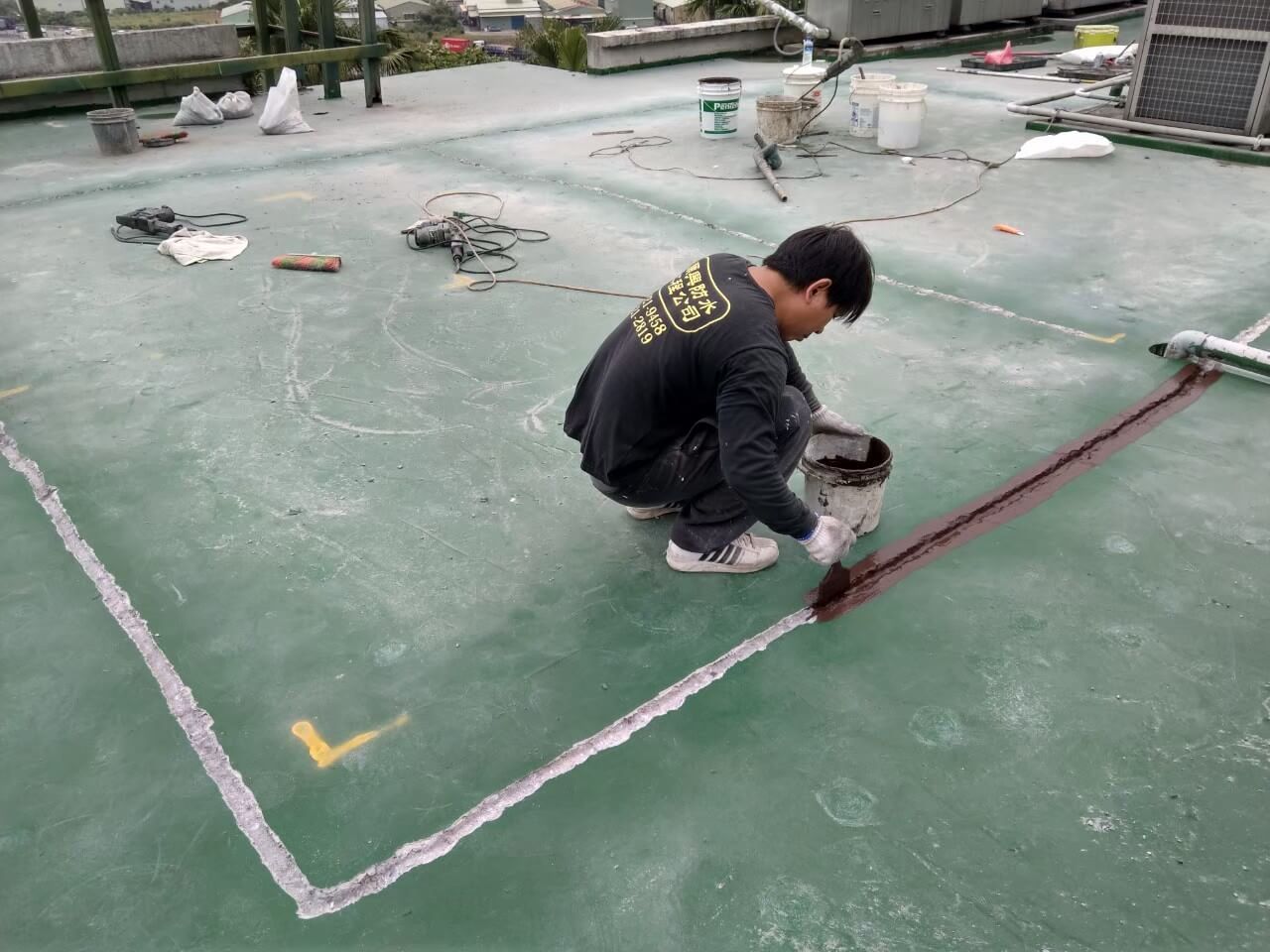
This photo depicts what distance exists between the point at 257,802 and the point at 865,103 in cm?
654

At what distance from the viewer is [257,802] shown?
169cm

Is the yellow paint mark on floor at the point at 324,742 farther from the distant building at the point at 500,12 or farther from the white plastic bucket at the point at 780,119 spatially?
the distant building at the point at 500,12

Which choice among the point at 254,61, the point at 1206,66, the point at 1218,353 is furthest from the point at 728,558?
the point at 254,61

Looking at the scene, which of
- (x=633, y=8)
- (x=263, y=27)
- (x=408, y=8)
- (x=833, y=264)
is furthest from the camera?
(x=408, y=8)

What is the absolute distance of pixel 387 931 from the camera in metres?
1.46

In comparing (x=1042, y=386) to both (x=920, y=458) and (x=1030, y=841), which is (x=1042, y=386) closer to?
(x=920, y=458)

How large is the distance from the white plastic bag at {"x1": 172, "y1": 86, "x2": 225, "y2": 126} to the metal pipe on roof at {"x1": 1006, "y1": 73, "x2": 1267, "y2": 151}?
6844 millimetres

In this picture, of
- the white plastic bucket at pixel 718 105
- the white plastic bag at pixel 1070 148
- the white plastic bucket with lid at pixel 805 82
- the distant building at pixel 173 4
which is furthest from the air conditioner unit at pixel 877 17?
the distant building at pixel 173 4

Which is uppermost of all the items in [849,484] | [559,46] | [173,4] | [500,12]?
[173,4]

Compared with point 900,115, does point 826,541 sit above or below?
below

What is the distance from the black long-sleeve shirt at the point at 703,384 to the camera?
5.93 ft

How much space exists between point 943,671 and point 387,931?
4.22 feet

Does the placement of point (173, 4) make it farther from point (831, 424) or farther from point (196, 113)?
point (831, 424)

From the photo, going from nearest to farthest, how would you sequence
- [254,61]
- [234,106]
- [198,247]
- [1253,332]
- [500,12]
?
[1253,332] < [198,247] < [254,61] < [234,106] < [500,12]
